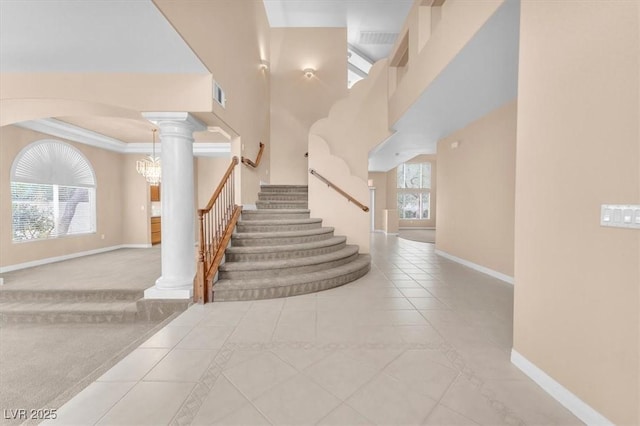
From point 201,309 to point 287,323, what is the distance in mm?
1109

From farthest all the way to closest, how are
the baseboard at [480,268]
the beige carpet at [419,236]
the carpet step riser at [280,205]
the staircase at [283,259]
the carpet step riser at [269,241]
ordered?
the beige carpet at [419,236], the carpet step riser at [280,205], the baseboard at [480,268], the carpet step riser at [269,241], the staircase at [283,259]

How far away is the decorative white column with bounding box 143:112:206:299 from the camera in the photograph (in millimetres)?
3039

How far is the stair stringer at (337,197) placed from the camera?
5016mm

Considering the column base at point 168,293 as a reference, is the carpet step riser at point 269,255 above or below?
above

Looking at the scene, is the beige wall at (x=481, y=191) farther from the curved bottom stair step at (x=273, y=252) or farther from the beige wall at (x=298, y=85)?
the beige wall at (x=298, y=85)

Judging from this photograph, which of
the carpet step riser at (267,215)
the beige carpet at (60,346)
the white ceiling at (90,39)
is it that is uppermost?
the white ceiling at (90,39)

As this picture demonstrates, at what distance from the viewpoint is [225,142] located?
647 cm

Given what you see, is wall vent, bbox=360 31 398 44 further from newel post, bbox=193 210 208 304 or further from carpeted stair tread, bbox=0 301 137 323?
carpeted stair tread, bbox=0 301 137 323

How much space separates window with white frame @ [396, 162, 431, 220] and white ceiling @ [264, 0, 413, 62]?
293 inches

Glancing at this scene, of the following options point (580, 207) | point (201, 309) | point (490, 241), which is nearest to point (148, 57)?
point (201, 309)

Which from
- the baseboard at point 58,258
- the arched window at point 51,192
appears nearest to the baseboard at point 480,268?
the baseboard at point 58,258

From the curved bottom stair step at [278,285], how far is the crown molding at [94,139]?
2.67 m

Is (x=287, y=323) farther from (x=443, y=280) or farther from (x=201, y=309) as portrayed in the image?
(x=443, y=280)

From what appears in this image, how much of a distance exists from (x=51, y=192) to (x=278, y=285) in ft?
19.3
